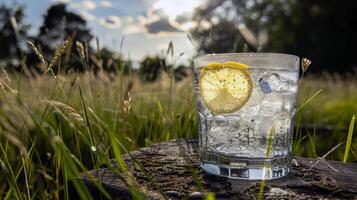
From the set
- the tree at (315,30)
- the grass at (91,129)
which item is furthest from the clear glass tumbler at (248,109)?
the tree at (315,30)

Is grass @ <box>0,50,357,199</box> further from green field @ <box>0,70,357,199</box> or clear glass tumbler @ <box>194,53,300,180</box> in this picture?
clear glass tumbler @ <box>194,53,300,180</box>

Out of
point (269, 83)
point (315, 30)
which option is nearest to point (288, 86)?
point (269, 83)

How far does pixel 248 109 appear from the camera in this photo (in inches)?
49.6

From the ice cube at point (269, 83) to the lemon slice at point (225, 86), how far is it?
4cm

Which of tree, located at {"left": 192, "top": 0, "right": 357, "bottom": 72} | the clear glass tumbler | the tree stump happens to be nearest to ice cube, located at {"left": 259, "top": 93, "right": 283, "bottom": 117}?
the clear glass tumbler

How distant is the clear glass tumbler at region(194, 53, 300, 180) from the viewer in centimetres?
125

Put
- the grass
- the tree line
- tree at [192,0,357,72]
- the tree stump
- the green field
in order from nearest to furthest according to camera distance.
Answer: the tree stump < the green field < the grass < the tree line < tree at [192,0,357,72]

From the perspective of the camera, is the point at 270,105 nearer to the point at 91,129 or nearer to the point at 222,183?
the point at 222,183

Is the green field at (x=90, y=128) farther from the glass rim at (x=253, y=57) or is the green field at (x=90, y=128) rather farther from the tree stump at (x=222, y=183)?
→ the glass rim at (x=253, y=57)

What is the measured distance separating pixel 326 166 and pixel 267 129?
1.02 ft

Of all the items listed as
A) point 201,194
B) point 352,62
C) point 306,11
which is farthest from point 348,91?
point 306,11

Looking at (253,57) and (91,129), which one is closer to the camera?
(253,57)

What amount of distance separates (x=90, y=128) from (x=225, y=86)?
1.52ft

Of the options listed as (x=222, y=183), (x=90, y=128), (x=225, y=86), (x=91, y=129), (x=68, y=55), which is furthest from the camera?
(x=68, y=55)
